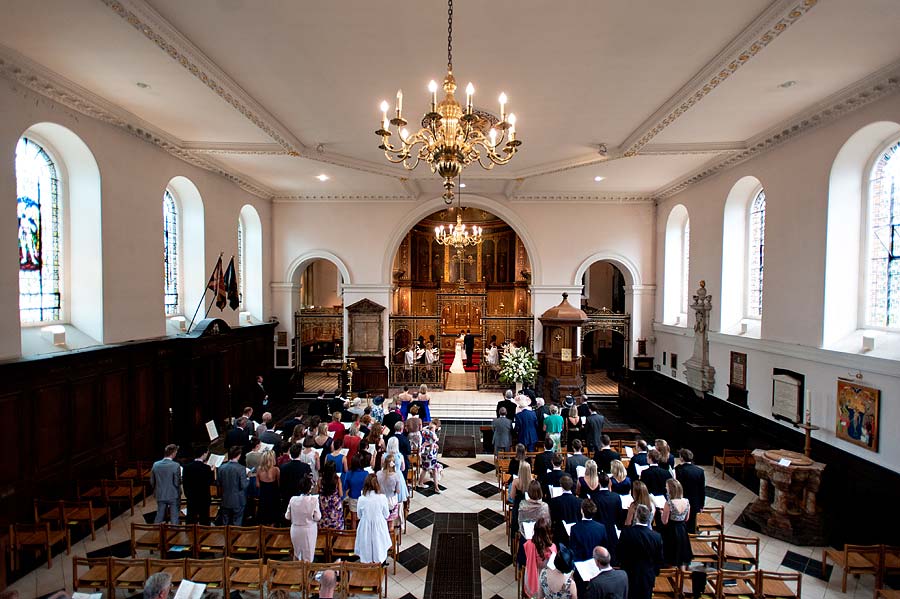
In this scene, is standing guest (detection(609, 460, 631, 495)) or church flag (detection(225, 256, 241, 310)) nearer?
standing guest (detection(609, 460, 631, 495))

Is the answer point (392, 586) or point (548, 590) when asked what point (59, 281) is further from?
point (548, 590)

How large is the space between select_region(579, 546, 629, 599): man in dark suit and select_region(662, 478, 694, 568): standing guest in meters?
1.89

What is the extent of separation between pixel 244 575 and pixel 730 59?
9211 mm

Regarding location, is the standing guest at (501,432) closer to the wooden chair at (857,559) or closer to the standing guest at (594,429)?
the standing guest at (594,429)

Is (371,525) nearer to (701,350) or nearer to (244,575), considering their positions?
(244,575)

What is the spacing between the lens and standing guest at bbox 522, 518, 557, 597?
4566 mm

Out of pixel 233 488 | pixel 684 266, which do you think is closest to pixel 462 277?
pixel 684 266

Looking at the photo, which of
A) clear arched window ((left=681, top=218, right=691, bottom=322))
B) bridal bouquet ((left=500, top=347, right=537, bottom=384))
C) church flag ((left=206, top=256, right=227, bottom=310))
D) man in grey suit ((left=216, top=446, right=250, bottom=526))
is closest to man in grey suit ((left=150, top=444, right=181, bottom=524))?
man in grey suit ((left=216, top=446, right=250, bottom=526))

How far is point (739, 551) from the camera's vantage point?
19.9 feet

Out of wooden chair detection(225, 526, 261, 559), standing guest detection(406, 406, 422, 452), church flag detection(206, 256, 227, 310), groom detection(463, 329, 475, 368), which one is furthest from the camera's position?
groom detection(463, 329, 475, 368)

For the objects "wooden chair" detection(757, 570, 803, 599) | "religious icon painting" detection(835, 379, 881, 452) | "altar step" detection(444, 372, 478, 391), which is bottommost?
"altar step" detection(444, 372, 478, 391)

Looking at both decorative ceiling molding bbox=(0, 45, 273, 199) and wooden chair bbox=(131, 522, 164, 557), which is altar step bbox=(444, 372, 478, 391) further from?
wooden chair bbox=(131, 522, 164, 557)

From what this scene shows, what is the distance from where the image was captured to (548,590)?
4238mm

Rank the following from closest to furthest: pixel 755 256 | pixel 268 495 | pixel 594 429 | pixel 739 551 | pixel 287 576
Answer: pixel 287 576, pixel 739 551, pixel 268 495, pixel 594 429, pixel 755 256
